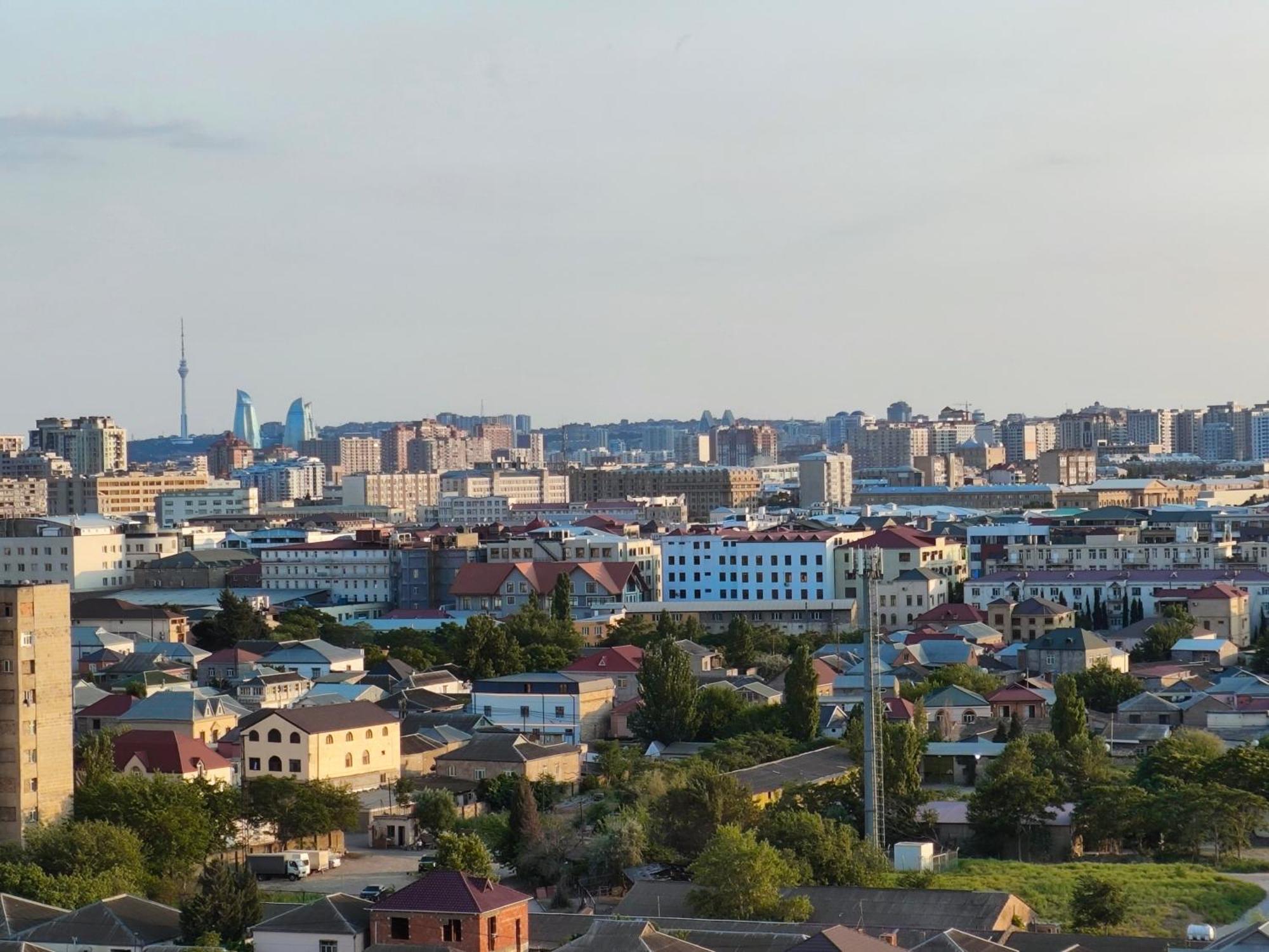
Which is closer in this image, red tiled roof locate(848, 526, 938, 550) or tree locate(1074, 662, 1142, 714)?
tree locate(1074, 662, 1142, 714)

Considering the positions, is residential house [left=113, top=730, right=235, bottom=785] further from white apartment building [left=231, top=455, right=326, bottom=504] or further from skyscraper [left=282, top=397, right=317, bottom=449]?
skyscraper [left=282, top=397, right=317, bottom=449]

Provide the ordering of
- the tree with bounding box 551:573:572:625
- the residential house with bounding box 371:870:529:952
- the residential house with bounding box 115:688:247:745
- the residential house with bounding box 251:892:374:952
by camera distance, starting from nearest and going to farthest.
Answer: the residential house with bounding box 371:870:529:952
the residential house with bounding box 251:892:374:952
the residential house with bounding box 115:688:247:745
the tree with bounding box 551:573:572:625

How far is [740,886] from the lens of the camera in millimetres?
20078

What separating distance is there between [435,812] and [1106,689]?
482 inches

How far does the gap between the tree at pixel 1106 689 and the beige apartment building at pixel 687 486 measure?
59563mm

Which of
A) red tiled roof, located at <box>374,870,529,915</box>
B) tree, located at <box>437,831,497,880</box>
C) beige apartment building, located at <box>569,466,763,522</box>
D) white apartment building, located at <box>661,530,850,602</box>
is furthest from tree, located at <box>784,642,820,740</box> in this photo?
beige apartment building, located at <box>569,466,763,522</box>

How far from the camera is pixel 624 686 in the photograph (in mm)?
35375

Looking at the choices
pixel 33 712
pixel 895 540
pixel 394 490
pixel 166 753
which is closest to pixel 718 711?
pixel 166 753

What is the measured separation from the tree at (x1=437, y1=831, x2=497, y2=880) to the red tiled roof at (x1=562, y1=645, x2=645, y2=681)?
13.3m

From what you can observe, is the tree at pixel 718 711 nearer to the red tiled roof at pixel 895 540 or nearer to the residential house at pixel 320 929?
the residential house at pixel 320 929

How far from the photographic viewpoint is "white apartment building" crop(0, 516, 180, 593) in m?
55.2

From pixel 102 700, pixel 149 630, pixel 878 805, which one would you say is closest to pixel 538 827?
pixel 878 805

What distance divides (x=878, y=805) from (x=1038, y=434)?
408ft

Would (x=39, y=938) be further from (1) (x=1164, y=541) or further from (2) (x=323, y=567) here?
(1) (x=1164, y=541)
